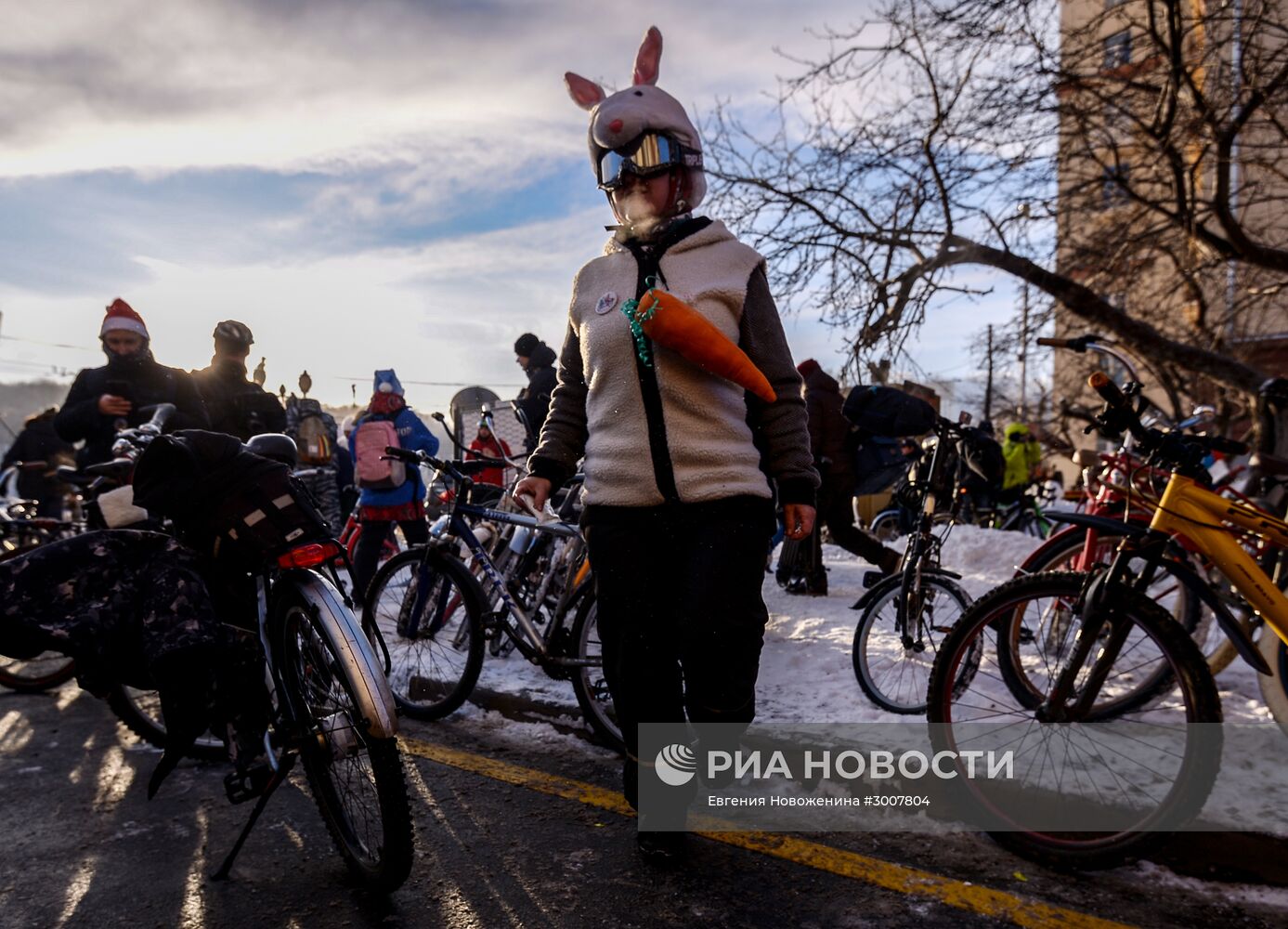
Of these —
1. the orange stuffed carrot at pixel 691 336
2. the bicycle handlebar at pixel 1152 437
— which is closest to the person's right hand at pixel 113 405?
the orange stuffed carrot at pixel 691 336

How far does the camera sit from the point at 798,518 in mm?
2457

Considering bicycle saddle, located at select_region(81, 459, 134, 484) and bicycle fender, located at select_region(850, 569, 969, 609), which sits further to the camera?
bicycle fender, located at select_region(850, 569, 969, 609)

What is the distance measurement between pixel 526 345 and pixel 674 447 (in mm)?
4725

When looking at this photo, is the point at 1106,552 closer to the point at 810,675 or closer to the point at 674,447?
the point at 810,675

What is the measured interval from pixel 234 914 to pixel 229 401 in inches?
134

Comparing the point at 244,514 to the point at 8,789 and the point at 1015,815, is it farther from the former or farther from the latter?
the point at 1015,815

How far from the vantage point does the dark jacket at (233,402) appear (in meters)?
5.05

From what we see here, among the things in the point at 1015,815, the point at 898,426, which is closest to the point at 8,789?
the point at 1015,815

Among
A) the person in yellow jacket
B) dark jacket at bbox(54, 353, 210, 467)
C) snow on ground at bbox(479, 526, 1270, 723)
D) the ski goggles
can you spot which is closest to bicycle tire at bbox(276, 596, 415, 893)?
the ski goggles

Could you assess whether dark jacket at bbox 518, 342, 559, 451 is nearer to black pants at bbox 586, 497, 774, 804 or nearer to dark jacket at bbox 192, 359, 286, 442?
dark jacket at bbox 192, 359, 286, 442

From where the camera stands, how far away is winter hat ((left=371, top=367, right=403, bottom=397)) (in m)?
6.75

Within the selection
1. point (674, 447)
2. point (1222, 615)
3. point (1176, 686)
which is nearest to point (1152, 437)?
point (1222, 615)

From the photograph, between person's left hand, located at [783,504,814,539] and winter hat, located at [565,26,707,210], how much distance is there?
0.95 m

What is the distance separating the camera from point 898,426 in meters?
4.92
